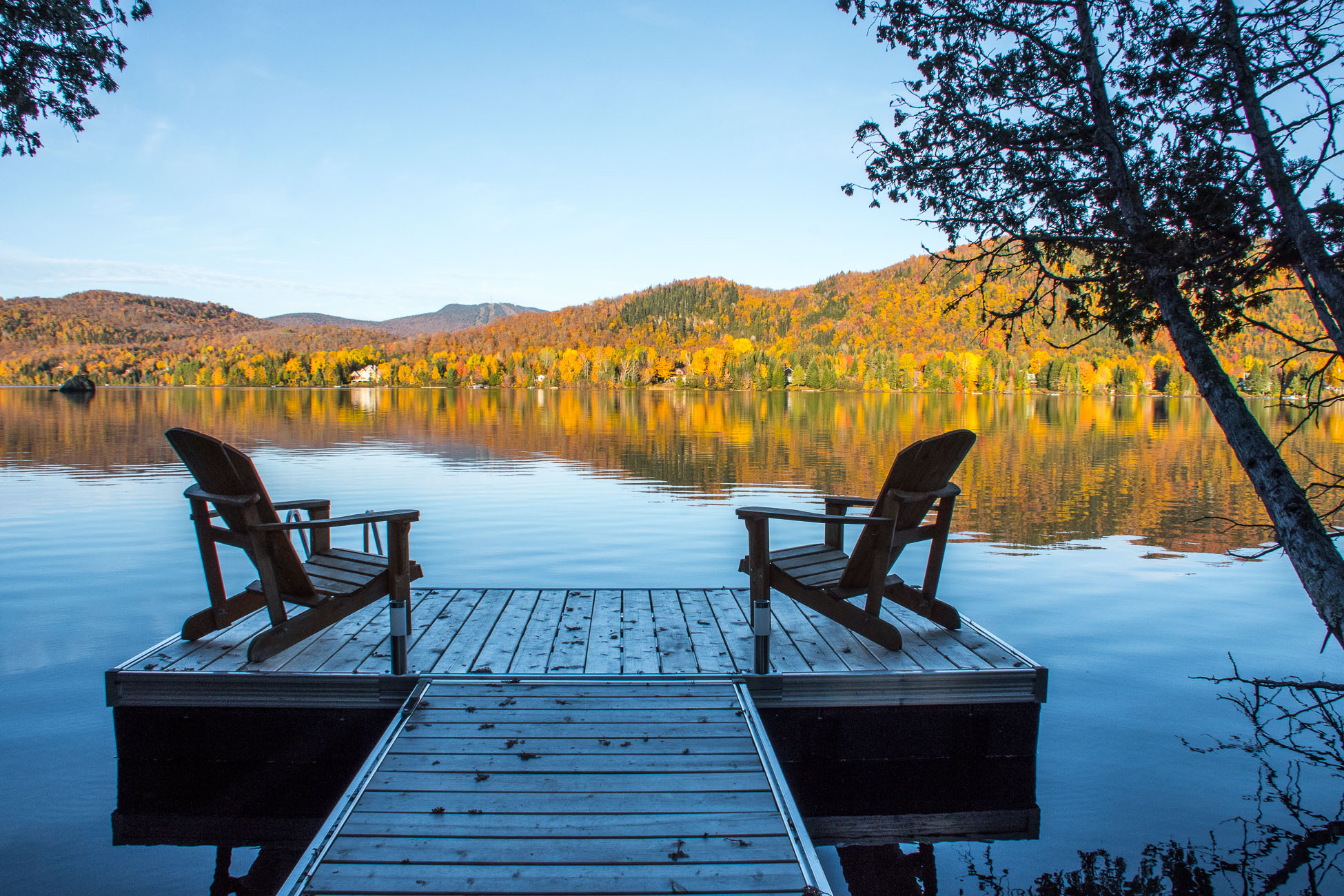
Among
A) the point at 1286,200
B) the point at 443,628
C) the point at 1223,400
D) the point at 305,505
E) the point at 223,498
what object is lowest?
the point at 443,628

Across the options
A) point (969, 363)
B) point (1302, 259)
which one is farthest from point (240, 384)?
point (1302, 259)

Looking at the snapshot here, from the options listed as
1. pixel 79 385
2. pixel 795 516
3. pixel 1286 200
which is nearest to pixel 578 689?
pixel 795 516

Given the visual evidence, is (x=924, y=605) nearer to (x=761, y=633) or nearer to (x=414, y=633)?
(x=761, y=633)

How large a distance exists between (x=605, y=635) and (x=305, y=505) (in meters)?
2.04

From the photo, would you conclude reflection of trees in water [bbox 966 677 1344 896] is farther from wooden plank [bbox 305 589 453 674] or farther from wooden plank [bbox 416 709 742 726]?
wooden plank [bbox 305 589 453 674]

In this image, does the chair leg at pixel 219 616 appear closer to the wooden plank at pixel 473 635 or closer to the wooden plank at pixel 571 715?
the wooden plank at pixel 473 635

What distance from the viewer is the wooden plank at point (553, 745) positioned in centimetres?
355

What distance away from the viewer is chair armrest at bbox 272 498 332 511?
4832mm

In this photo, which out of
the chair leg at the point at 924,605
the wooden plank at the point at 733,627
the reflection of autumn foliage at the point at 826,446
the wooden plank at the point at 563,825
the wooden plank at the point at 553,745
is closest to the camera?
the wooden plank at the point at 563,825

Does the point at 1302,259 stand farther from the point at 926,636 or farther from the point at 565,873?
the point at 565,873

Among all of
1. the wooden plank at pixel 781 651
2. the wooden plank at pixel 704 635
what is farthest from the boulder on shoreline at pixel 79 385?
the wooden plank at pixel 781 651

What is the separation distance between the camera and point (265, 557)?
167 inches

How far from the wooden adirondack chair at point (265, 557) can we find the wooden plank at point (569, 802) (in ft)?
4.30

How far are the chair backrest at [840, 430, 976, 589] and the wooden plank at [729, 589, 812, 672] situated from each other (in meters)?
0.50
